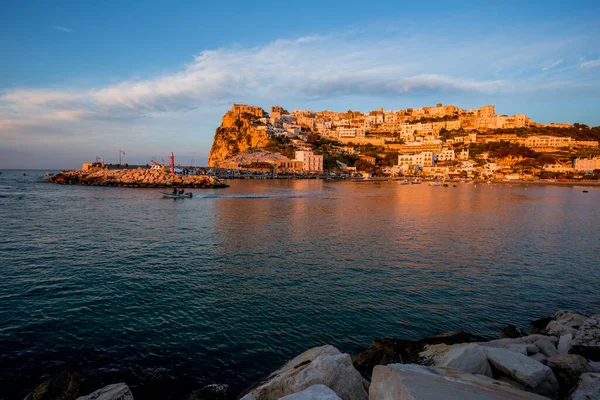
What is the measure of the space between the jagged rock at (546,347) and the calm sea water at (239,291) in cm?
200

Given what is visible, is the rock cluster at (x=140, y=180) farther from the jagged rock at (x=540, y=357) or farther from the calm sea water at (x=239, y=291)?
the jagged rock at (x=540, y=357)

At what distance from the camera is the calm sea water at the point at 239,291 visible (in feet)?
25.7

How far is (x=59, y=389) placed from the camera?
604 cm

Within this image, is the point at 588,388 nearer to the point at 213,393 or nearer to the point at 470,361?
the point at 470,361

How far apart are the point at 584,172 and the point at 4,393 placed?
478 ft

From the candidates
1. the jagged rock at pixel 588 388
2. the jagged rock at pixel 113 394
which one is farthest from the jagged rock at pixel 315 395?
the jagged rock at pixel 588 388

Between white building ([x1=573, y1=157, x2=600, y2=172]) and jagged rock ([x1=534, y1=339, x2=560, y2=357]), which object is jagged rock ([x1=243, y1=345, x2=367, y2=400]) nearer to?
jagged rock ([x1=534, y1=339, x2=560, y2=357])

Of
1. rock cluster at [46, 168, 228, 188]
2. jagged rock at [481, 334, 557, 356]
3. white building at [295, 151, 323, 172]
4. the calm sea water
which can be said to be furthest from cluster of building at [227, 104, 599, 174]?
jagged rock at [481, 334, 557, 356]

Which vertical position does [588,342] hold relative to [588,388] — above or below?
A: below

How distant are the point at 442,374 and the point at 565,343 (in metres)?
4.71

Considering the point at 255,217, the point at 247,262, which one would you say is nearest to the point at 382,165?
the point at 255,217

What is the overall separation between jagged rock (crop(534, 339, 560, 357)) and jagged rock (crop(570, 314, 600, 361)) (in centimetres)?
33

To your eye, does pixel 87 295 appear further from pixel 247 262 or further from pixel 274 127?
pixel 274 127

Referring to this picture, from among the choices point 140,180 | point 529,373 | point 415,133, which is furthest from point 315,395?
point 415,133
